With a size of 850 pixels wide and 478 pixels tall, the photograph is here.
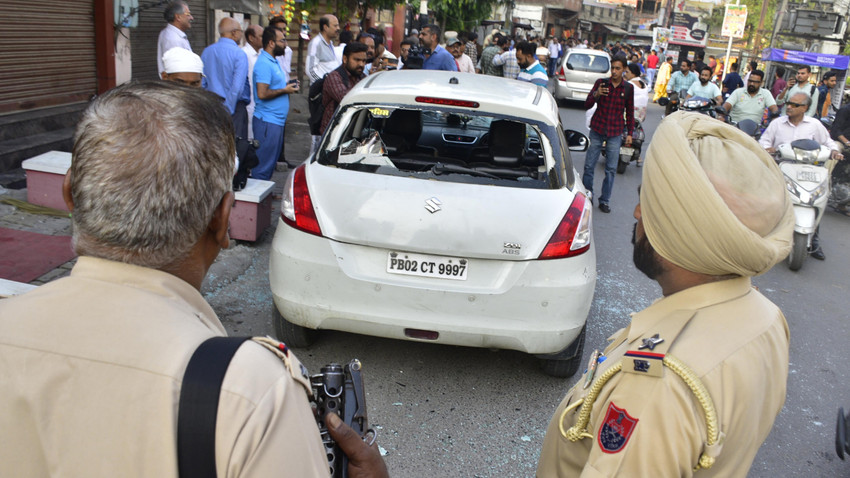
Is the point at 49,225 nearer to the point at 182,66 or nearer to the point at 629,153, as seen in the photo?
the point at 182,66

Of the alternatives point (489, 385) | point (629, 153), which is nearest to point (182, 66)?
point (489, 385)

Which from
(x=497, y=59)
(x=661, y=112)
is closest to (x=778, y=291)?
(x=497, y=59)

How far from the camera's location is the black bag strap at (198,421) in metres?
0.98

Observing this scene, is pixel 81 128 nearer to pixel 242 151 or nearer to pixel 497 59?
pixel 242 151

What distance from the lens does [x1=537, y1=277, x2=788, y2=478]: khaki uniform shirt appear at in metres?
1.25

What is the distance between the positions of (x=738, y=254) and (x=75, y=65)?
9699mm

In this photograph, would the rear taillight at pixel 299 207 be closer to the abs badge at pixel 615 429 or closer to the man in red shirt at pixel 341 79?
the abs badge at pixel 615 429

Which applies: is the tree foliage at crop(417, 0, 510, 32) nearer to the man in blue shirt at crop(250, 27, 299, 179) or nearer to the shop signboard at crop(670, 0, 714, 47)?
the man in blue shirt at crop(250, 27, 299, 179)

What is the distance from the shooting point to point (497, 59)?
1482 centimetres

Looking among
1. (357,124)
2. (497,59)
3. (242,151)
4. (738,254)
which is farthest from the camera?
(497,59)

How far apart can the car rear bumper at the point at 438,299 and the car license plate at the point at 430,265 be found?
0.12ft

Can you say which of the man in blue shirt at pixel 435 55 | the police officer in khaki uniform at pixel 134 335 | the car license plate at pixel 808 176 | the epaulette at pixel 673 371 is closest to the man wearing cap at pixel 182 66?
the police officer in khaki uniform at pixel 134 335

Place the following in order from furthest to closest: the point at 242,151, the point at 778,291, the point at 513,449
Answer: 1. the point at 778,291
2. the point at 242,151
3. the point at 513,449

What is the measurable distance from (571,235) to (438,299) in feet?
2.64
